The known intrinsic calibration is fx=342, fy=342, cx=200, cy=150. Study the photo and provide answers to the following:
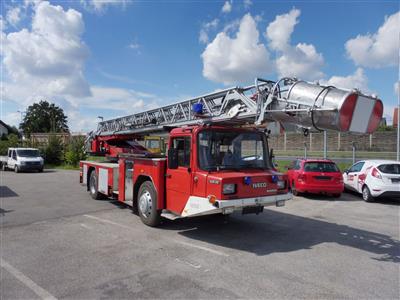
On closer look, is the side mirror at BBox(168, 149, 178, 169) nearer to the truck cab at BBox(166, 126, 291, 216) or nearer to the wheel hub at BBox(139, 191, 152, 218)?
the truck cab at BBox(166, 126, 291, 216)

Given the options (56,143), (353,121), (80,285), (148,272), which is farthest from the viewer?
(56,143)

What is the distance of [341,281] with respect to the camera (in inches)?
192

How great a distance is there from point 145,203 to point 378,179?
26.8ft

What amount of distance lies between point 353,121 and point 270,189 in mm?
2058

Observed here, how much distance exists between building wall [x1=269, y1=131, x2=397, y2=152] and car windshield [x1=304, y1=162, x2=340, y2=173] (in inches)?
293

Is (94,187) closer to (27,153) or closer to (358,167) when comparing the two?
(358,167)

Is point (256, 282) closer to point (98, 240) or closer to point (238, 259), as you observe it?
point (238, 259)

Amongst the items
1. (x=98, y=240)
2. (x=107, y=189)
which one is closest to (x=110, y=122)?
(x=107, y=189)

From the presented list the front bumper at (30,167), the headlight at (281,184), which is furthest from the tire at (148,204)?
the front bumper at (30,167)

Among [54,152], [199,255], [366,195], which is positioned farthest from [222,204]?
[54,152]

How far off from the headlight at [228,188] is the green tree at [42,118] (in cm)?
9826

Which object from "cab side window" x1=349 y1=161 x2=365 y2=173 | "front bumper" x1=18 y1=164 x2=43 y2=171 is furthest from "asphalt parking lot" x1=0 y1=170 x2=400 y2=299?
"front bumper" x1=18 y1=164 x2=43 y2=171

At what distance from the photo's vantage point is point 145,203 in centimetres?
805

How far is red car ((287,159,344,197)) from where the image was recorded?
40.5 feet
